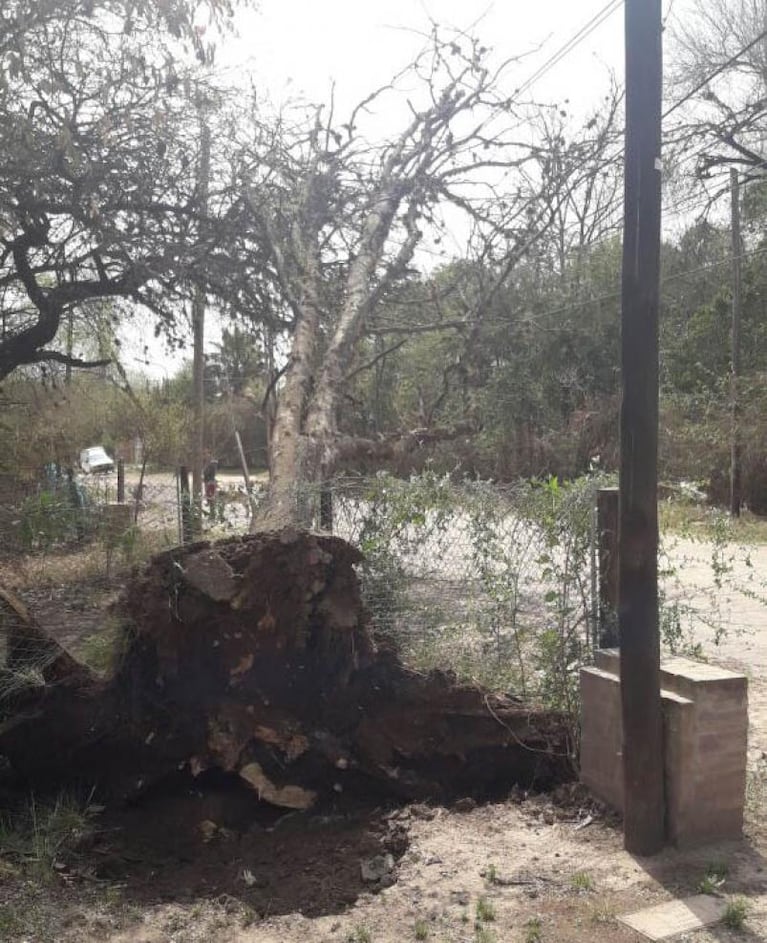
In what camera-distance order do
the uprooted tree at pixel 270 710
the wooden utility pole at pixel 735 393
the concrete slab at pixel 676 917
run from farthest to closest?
the wooden utility pole at pixel 735 393
the uprooted tree at pixel 270 710
the concrete slab at pixel 676 917

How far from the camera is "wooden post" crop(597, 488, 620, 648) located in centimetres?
474

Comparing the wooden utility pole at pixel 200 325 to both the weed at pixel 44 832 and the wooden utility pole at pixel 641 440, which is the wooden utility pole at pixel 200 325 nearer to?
the weed at pixel 44 832

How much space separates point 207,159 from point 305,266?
59.0 inches

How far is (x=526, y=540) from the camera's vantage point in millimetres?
5004

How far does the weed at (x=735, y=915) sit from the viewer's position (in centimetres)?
325

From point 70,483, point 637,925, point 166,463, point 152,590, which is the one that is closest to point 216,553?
point 152,590

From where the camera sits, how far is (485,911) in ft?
11.4

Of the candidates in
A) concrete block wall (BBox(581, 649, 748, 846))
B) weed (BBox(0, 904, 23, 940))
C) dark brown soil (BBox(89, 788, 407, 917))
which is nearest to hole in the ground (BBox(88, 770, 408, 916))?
dark brown soil (BBox(89, 788, 407, 917))

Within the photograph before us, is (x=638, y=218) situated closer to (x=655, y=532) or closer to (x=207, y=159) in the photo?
(x=655, y=532)

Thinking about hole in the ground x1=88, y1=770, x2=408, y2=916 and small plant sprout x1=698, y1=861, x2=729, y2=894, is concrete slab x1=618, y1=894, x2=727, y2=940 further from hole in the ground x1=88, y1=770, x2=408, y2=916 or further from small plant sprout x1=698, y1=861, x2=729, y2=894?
hole in the ground x1=88, y1=770, x2=408, y2=916

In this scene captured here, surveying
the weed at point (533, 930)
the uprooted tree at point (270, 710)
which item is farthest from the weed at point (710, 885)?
the uprooted tree at point (270, 710)

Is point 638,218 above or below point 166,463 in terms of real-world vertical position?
above

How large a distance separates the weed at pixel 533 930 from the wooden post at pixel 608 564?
173 centimetres

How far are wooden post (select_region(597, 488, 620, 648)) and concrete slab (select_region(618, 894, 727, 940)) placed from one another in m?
1.52
